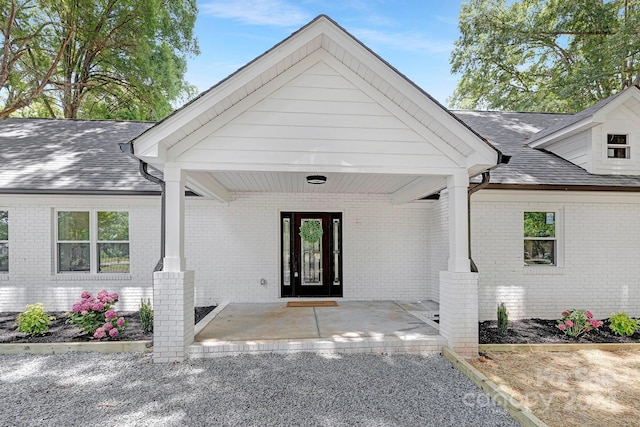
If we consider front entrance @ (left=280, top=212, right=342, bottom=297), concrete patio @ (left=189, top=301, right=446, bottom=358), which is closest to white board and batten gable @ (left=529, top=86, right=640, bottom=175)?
concrete patio @ (left=189, top=301, right=446, bottom=358)

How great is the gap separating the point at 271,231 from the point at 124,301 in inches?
143

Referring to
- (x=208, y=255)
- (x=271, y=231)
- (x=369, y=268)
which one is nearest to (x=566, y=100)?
(x=369, y=268)

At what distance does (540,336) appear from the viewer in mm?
5797

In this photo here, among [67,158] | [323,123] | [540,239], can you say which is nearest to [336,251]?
[323,123]

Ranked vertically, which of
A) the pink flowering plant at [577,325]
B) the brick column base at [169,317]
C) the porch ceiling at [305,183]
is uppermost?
the porch ceiling at [305,183]

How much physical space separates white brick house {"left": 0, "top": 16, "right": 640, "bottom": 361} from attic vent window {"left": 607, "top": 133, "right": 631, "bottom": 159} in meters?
0.03

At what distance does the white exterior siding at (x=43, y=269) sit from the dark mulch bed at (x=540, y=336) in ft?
23.2

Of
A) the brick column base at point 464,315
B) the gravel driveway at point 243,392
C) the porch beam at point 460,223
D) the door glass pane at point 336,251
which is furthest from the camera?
the door glass pane at point 336,251

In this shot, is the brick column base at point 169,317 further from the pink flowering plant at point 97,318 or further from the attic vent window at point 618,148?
the attic vent window at point 618,148

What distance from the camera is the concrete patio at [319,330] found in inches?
201

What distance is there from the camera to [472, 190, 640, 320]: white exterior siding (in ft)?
22.9

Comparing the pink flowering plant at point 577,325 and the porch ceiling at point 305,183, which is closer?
the pink flowering plant at point 577,325

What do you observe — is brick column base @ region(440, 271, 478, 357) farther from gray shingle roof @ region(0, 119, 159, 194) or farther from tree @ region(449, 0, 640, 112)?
tree @ region(449, 0, 640, 112)

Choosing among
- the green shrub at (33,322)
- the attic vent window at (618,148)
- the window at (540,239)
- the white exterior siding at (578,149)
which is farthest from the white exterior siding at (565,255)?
the green shrub at (33,322)
